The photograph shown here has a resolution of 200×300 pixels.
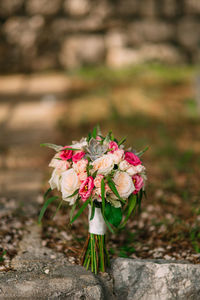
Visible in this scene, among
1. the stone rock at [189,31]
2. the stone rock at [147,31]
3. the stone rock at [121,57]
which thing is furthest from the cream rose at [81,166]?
the stone rock at [189,31]

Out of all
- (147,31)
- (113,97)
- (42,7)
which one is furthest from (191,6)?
(113,97)

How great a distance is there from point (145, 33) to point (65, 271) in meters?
7.77

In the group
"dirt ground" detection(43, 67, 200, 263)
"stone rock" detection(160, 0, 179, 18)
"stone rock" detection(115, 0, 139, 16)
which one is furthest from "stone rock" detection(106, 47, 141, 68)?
"stone rock" detection(160, 0, 179, 18)

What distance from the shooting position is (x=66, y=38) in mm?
9078

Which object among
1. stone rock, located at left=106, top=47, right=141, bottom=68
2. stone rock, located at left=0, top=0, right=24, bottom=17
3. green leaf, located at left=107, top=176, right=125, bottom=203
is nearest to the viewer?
green leaf, located at left=107, top=176, right=125, bottom=203

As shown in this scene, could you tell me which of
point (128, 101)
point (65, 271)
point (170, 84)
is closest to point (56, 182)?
point (65, 271)

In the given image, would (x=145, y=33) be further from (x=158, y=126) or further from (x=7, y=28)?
(x=158, y=126)

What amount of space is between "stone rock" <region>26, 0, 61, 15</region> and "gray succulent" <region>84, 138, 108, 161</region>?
730 cm

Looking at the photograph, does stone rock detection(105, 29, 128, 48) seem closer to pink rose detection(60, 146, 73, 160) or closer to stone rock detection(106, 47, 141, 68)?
stone rock detection(106, 47, 141, 68)

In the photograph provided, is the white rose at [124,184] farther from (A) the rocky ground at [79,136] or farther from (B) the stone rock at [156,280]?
(B) the stone rock at [156,280]

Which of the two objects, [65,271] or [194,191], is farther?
[194,191]

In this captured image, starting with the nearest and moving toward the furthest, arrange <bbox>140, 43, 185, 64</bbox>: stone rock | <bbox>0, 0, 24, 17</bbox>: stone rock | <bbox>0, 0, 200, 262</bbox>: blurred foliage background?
<bbox>0, 0, 200, 262</bbox>: blurred foliage background
<bbox>0, 0, 24, 17</bbox>: stone rock
<bbox>140, 43, 185, 64</bbox>: stone rock

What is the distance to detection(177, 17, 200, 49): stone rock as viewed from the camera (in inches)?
370

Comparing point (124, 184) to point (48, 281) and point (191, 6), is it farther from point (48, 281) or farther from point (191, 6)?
point (191, 6)
